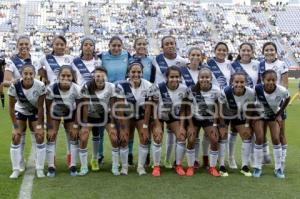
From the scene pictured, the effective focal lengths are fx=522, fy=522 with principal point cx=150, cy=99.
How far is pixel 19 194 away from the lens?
577 cm

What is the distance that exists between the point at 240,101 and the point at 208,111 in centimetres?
45

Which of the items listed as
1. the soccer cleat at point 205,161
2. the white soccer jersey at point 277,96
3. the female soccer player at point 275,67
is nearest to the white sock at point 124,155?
the soccer cleat at point 205,161

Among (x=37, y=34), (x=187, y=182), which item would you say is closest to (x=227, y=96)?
(x=187, y=182)

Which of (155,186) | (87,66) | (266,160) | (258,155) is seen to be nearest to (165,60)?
(87,66)

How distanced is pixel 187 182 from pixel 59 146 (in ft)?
11.9

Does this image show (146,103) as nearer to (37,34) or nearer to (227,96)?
(227,96)

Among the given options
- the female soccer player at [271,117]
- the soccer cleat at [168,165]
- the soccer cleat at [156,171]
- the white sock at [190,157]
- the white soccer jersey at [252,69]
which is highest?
the white soccer jersey at [252,69]

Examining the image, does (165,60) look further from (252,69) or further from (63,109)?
(63,109)

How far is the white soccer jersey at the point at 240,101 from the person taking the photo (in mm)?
6937

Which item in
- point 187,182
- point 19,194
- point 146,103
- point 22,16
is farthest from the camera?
point 22,16

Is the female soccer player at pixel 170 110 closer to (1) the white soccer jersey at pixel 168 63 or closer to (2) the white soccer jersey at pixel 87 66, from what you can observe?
(1) the white soccer jersey at pixel 168 63

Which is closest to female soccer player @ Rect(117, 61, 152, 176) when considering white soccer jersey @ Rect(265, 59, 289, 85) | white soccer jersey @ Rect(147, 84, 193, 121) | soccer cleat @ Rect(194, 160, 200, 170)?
white soccer jersey @ Rect(147, 84, 193, 121)

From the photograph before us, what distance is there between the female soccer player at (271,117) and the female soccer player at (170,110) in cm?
95

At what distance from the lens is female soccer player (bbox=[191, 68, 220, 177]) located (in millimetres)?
6977
